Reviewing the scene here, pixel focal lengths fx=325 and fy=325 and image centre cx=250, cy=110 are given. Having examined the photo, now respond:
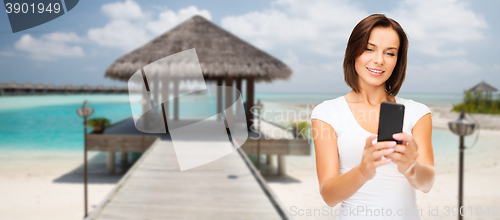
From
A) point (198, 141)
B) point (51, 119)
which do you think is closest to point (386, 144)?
point (198, 141)

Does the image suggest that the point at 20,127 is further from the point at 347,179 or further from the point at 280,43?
the point at 347,179

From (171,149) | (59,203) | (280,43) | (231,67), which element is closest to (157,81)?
(231,67)

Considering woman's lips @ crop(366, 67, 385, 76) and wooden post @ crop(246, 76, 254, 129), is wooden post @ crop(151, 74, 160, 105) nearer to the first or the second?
wooden post @ crop(246, 76, 254, 129)

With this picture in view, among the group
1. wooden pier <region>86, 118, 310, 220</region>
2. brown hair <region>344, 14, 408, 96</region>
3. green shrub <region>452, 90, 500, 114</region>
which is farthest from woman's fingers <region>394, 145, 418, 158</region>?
green shrub <region>452, 90, 500, 114</region>

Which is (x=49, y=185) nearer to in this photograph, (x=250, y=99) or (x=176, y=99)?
(x=176, y=99)

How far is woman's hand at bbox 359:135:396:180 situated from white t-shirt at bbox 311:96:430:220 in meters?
0.11

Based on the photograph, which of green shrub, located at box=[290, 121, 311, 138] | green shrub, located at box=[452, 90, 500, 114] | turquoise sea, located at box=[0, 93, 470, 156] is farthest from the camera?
green shrub, located at box=[452, 90, 500, 114]

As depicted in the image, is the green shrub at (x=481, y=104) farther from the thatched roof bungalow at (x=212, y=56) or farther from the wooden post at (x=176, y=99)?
the wooden post at (x=176, y=99)

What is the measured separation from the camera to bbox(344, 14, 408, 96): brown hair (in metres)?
0.57

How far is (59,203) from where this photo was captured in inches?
184

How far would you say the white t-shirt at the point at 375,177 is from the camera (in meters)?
0.56

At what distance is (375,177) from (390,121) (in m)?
0.18

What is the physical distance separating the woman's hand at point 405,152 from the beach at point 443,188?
2.18 metres

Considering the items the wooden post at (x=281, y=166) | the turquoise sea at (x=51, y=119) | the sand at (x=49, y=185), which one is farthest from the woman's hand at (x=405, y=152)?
the wooden post at (x=281, y=166)
